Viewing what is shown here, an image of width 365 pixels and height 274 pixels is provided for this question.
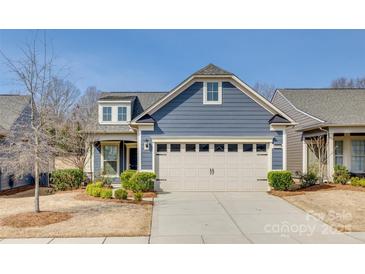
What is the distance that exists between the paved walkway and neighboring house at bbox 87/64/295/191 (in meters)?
2.32

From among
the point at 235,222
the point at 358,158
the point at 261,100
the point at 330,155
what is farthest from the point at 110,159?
the point at 358,158

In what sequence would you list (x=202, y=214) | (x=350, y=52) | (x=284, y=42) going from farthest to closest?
(x=350, y=52) → (x=284, y=42) → (x=202, y=214)

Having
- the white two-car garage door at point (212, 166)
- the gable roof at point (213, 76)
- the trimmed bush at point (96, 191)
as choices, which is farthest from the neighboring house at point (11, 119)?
the white two-car garage door at point (212, 166)

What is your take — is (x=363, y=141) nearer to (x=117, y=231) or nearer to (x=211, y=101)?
(x=211, y=101)

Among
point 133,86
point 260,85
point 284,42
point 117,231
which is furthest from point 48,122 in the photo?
point 260,85

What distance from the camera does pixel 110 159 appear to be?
1797 centimetres

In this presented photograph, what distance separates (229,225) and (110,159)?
11389 millimetres

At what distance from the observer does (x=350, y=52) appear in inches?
642

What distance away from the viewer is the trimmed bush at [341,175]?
1583cm

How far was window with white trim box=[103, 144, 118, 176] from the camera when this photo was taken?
17875 millimetres

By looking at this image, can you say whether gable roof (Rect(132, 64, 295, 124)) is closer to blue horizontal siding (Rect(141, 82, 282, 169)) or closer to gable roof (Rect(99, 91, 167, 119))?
blue horizontal siding (Rect(141, 82, 282, 169))

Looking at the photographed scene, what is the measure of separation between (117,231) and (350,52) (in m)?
15.7

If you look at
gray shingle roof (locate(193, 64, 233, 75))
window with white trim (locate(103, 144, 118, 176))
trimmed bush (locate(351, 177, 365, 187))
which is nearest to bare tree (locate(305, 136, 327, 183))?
trimmed bush (locate(351, 177, 365, 187))

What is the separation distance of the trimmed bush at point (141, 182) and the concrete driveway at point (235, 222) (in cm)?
128
